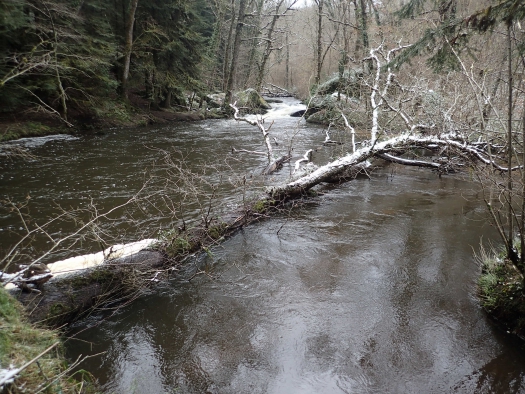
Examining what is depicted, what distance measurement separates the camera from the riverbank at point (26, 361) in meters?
1.88

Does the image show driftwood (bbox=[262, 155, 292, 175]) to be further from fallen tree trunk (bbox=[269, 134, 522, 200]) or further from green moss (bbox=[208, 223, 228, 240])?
green moss (bbox=[208, 223, 228, 240])

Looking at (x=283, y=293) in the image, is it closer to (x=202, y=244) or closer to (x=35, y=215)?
(x=202, y=244)

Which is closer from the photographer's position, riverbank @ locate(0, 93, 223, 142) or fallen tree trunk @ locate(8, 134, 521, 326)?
fallen tree trunk @ locate(8, 134, 521, 326)

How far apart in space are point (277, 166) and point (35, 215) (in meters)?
6.18

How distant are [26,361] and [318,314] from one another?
298 centimetres

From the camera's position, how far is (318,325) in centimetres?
398

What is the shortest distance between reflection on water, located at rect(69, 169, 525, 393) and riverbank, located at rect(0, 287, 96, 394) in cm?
78

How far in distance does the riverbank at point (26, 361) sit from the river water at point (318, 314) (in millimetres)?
760

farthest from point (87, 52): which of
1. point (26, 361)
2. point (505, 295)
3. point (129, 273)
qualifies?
point (505, 295)

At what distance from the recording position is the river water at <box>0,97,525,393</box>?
327 cm

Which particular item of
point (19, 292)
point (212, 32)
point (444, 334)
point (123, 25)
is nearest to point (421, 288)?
point (444, 334)

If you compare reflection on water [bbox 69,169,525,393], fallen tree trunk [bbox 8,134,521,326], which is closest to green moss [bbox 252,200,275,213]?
fallen tree trunk [bbox 8,134,521,326]

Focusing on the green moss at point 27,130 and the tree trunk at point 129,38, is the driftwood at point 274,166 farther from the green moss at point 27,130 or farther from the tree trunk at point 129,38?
the tree trunk at point 129,38

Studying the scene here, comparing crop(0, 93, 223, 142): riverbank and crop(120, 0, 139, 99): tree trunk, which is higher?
crop(120, 0, 139, 99): tree trunk
